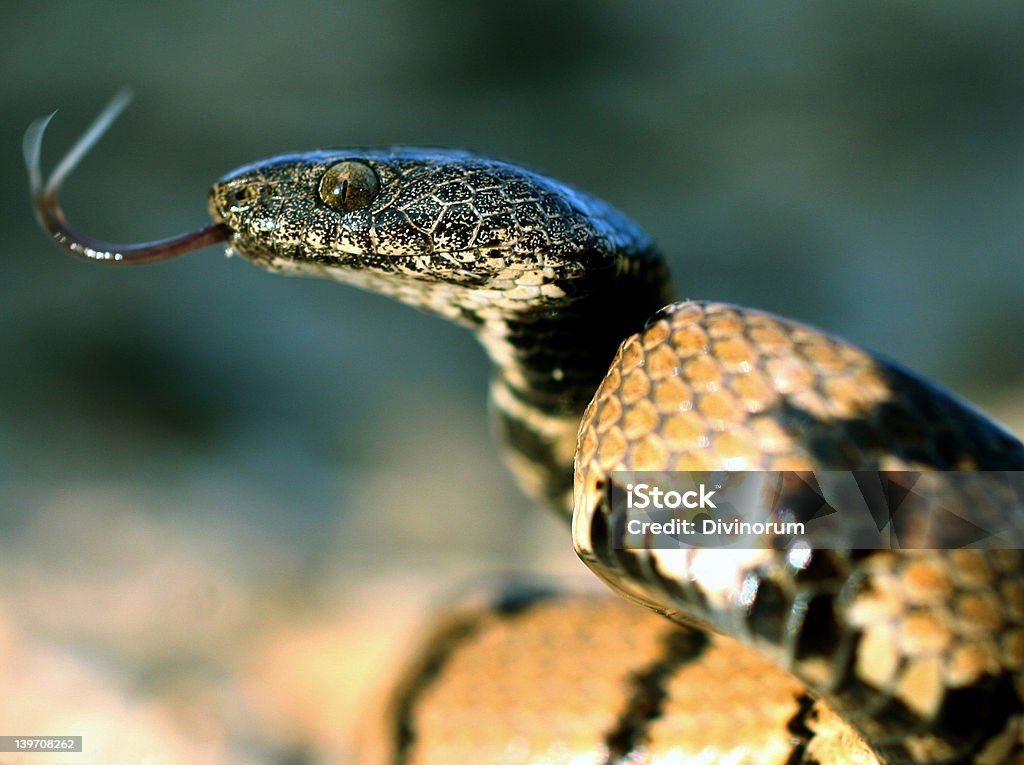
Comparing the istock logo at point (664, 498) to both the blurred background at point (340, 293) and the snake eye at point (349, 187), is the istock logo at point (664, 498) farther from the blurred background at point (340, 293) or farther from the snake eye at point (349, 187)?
the blurred background at point (340, 293)

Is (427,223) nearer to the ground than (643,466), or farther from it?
farther from it

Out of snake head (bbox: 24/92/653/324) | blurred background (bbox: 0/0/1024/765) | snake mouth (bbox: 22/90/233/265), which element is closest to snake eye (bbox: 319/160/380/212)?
snake head (bbox: 24/92/653/324)

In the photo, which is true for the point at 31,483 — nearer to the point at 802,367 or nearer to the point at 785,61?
the point at 802,367
